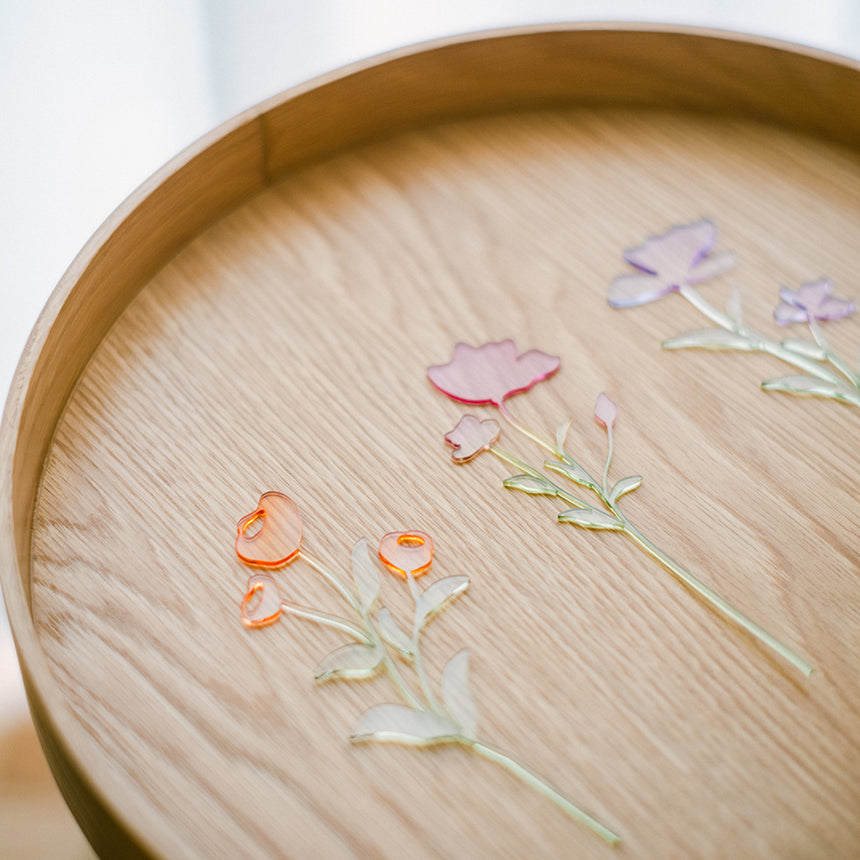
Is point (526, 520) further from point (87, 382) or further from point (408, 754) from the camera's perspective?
point (87, 382)

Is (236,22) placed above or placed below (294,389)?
above

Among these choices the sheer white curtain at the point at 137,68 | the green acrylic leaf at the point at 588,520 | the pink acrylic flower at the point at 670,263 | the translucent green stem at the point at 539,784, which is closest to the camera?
the translucent green stem at the point at 539,784

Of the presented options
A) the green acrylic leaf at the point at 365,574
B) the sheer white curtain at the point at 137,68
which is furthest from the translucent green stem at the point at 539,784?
the sheer white curtain at the point at 137,68

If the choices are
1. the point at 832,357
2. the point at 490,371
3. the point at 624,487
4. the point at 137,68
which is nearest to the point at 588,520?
the point at 624,487

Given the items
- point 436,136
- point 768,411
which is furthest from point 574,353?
point 436,136

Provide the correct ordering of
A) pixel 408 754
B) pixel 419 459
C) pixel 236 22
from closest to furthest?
pixel 408 754 → pixel 419 459 → pixel 236 22

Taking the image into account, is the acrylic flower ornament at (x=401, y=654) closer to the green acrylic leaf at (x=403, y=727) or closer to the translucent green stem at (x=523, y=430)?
the green acrylic leaf at (x=403, y=727)

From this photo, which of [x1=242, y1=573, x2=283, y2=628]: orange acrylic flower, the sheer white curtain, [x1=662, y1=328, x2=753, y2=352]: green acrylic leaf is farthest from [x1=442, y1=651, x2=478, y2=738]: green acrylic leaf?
the sheer white curtain
